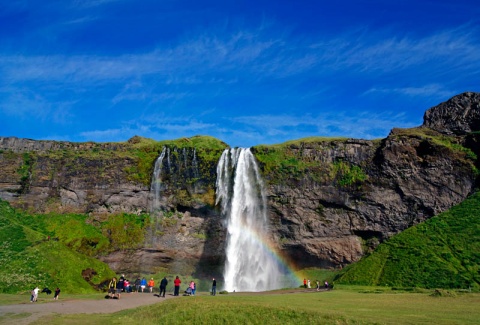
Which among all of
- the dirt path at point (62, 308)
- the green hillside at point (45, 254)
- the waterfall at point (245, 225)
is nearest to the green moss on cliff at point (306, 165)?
the waterfall at point (245, 225)

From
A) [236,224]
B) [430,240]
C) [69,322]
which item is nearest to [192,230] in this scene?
[236,224]

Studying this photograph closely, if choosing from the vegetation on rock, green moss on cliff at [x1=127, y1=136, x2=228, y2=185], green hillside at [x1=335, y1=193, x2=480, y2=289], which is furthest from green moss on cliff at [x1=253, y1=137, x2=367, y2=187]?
the vegetation on rock

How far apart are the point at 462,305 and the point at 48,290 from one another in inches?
1215

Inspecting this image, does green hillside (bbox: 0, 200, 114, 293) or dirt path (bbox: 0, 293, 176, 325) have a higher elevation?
green hillside (bbox: 0, 200, 114, 293)

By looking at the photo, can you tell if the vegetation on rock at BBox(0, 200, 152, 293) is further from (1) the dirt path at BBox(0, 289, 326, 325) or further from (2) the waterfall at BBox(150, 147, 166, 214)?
(1) the dirt path at BBox(0, 289, 326, 325)

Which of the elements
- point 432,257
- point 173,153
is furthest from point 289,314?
point 173,153

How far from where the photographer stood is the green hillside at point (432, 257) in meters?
39.7

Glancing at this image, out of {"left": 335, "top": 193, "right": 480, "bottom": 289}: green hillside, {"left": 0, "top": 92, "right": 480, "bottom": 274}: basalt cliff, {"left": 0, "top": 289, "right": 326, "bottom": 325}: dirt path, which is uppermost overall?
{"left": 0, "top": 92, "right": 480, "bottom": 274}: basalt cliff

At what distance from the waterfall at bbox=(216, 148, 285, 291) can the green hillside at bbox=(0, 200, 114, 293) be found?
1570cm

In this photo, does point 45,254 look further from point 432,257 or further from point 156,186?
point 432,257

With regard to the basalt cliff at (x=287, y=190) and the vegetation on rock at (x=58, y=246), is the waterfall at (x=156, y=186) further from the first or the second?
the vegetation on rock at (x=58, y=246)

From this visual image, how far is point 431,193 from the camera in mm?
57094

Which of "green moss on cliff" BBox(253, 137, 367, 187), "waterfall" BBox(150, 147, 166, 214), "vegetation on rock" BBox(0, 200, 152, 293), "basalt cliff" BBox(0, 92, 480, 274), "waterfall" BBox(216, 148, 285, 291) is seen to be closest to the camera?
"vegetation on rock" BBox(0, 200, 152, 293)

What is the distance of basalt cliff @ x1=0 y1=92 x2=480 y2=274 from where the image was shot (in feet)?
186
